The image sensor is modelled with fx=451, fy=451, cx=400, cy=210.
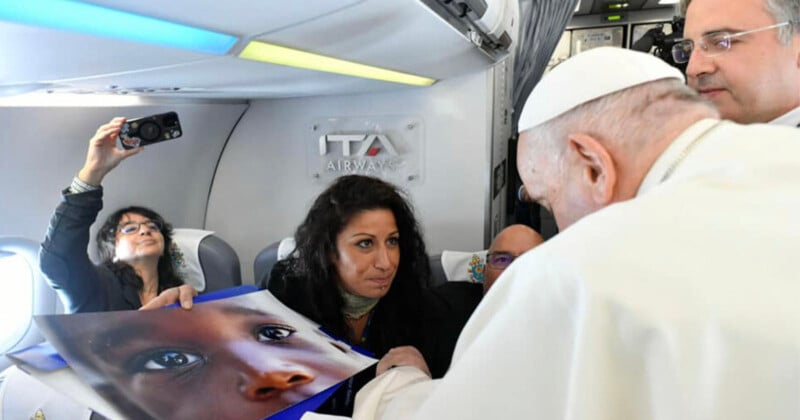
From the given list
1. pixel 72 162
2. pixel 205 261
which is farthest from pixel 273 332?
pixel 205 261

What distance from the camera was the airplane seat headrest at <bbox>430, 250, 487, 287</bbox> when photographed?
2064 millimetres

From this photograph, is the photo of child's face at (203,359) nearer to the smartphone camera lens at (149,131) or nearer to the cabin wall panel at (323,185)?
the smartphone camera lens at (149,131)

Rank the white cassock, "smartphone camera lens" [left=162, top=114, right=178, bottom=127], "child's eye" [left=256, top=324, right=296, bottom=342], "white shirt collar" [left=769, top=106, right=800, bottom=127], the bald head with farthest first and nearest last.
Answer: the bald head, "smartphone camera lens" [left=162, top=114, right=178, bottom=127], "white shirt collar" [left=769, top=106, right=800, bottom=127], "child's eye" [left=256, top=324, right=296, bottom=342], the white cassock

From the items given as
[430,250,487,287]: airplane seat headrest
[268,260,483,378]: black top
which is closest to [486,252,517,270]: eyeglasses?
[430,250,487,287]: airplane seat headrest

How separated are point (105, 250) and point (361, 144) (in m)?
1.19

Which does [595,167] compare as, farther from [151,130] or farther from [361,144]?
[361,144]

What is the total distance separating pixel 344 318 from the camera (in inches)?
55.8

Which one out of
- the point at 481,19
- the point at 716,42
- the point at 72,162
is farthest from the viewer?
the point at 72,162

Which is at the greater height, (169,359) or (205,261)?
(169,359)

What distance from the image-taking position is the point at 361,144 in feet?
7.45

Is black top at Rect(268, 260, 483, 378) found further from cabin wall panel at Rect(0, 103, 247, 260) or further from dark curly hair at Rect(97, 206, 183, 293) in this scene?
cabin wall panel at Rect(0, 103, 247, 260)

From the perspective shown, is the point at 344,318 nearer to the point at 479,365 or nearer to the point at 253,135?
the point at 479,365

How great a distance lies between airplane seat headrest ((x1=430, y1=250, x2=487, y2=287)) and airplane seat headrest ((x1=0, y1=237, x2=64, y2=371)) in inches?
57.7

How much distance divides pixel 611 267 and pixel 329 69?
1.10 m
